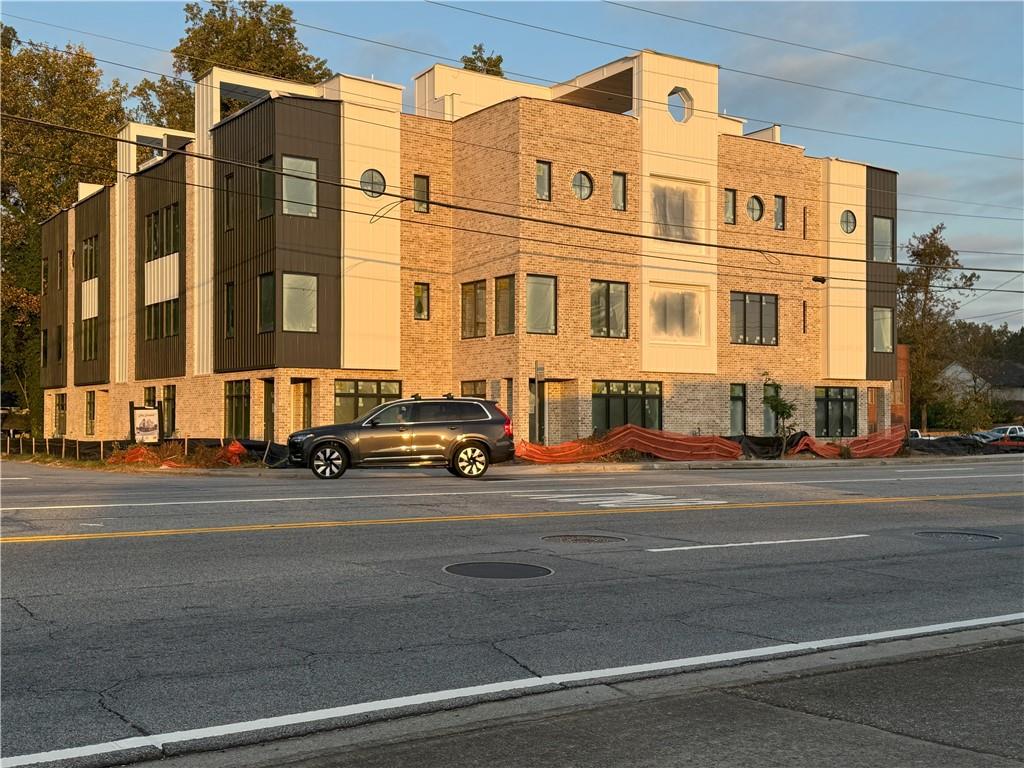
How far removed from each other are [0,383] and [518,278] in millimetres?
49542

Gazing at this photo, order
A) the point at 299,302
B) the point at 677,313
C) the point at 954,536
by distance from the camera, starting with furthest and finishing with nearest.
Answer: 1. the point at 677,313
2. the point at 299,302
3. the point at 954,536

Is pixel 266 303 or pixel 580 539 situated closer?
pixel 580 539

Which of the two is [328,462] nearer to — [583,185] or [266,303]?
[266,303]

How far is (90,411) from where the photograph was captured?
5381 cm

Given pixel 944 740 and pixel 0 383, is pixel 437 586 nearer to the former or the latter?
pixel 944 740

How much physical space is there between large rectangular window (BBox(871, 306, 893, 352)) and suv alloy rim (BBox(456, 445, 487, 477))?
89.3 ft

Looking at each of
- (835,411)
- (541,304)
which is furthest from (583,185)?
(835,411)

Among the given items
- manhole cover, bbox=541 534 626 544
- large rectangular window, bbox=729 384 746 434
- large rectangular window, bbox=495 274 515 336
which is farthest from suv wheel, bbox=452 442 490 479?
large rectangular window, bbox=729 384 746 434

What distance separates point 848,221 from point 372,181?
21119mm

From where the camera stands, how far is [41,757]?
4.96 metres

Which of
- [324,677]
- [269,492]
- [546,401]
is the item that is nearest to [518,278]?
[546,401]

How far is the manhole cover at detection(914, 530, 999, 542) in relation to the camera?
44.7ft

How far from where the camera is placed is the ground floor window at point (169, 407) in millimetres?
44312

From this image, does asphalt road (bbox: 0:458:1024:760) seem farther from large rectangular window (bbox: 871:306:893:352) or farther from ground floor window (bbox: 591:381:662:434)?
large rectangular window (bbox: 871:306:893:352)
